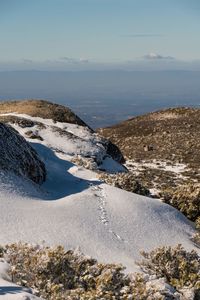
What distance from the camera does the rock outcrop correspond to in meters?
19.7

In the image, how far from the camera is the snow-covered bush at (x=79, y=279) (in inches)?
394

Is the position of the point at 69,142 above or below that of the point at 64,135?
below

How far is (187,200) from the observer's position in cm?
2234

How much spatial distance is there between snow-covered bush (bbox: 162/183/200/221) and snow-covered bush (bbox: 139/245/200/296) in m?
7.43

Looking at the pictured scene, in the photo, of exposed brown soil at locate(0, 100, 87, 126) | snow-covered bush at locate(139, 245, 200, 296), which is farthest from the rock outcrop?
exposed brown soil at locate(0, 100, 87, 126)

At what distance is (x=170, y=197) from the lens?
2302 cm

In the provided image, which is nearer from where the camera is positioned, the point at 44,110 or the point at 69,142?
the point at 69,142

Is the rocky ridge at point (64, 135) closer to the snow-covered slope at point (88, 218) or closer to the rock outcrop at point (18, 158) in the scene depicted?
the rock outcrop at point (18, 158)

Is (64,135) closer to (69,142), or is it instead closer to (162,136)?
(69,142)

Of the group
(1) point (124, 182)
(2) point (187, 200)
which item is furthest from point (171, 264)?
(1) point (124, 182)

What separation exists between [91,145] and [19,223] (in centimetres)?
2041

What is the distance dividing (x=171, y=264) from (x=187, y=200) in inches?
362

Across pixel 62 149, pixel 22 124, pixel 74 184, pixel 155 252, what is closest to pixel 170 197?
pixel 74 184

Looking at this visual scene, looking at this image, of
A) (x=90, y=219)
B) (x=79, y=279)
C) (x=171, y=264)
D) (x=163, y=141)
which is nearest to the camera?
(x=79, y=279)
